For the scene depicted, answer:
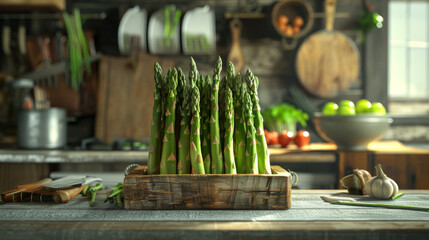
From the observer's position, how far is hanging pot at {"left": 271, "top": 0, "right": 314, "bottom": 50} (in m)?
3.54

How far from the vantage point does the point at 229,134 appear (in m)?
1.33

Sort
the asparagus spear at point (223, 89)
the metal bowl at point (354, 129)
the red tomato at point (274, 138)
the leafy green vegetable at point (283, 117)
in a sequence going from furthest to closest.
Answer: the leafy green vegetable at point (283, 117), the red tomato at point (274, 138), the metal bowl at point (354, 129), the asparagus spear at point (223, 89)

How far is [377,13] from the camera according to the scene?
3.71 metres

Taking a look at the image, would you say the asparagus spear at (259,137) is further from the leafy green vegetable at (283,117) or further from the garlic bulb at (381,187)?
the leafy green vegetable at (283,117)

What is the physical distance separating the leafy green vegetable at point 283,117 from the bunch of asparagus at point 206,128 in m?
2.08

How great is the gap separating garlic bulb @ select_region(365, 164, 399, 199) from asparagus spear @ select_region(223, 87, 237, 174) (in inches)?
19.3

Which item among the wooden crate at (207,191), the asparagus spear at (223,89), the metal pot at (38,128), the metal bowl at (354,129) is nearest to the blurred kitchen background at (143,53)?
the metal pot at (38,128)

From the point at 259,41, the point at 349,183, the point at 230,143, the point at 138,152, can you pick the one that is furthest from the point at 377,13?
the point at 230,143

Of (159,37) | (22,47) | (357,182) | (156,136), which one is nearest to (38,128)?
(22,47)

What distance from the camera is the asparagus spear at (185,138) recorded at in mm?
1307

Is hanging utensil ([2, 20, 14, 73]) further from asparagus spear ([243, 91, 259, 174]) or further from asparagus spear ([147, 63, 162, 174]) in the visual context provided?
asparagus spear ([243, 91, 259, 174])

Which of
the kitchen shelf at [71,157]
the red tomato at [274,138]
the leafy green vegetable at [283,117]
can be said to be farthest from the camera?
the leafy green vegetable at [283,117]

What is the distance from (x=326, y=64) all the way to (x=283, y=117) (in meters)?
0.65

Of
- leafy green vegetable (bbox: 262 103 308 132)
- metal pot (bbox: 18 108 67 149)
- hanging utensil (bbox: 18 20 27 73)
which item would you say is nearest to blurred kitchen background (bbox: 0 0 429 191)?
hanging utensil (bbox: 18 20 27 73)
